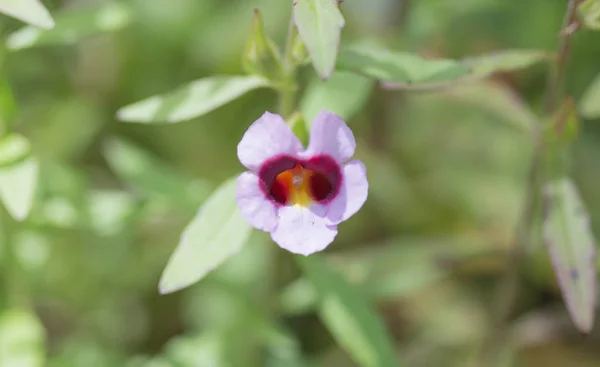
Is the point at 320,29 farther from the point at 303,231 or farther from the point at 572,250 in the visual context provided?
the point at 572,250

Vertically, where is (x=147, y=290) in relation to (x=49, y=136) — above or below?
below

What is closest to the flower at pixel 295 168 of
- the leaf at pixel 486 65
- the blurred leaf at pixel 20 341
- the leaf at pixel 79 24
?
the leaf at pixel 486 65

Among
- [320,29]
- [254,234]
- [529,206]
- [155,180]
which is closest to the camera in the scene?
[320,29]

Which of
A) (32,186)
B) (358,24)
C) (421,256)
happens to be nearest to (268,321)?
(421,256)

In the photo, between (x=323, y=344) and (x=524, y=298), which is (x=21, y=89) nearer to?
(x=323, y=344)

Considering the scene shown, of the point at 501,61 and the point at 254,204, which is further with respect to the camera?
the point at 501,61

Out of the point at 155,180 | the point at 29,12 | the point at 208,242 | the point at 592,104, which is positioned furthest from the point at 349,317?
the point at 29,12
